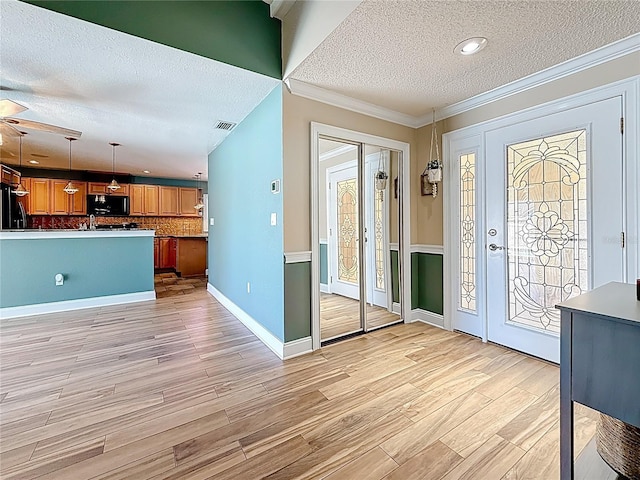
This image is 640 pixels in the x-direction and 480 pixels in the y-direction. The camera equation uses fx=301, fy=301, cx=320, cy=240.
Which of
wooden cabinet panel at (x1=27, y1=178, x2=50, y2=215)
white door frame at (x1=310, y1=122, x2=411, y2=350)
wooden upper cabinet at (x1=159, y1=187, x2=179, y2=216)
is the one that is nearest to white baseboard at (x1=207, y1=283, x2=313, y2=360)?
white door frame at (x1=310, y1=122, x2=411, y2=350)

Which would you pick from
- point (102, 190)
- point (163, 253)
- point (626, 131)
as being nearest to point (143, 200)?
point (102, 190)

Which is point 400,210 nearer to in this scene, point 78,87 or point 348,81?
point 348,81

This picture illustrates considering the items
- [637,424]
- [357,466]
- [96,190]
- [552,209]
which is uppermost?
[96,190]

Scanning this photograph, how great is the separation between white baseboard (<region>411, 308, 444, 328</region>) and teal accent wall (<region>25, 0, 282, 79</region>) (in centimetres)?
295

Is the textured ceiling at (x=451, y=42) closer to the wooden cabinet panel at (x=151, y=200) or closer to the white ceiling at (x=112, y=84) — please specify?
the white ceiling at (x=112, y=84)

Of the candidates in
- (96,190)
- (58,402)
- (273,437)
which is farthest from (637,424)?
(96,190)

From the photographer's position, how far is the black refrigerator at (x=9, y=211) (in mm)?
4906

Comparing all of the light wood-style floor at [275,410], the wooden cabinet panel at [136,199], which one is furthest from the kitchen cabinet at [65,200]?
the light wood-style floor at [275,410]

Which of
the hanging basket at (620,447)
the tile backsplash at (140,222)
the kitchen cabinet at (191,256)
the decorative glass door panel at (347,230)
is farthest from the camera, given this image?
the tile backsplash at (140,222)

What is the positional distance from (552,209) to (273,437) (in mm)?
2678

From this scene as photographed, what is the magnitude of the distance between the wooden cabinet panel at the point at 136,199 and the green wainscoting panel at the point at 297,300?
688cm

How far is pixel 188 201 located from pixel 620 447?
9.02m

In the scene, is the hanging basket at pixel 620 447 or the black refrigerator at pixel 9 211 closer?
the hanging basket at pixel 620 447

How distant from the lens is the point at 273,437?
5.45 feet
